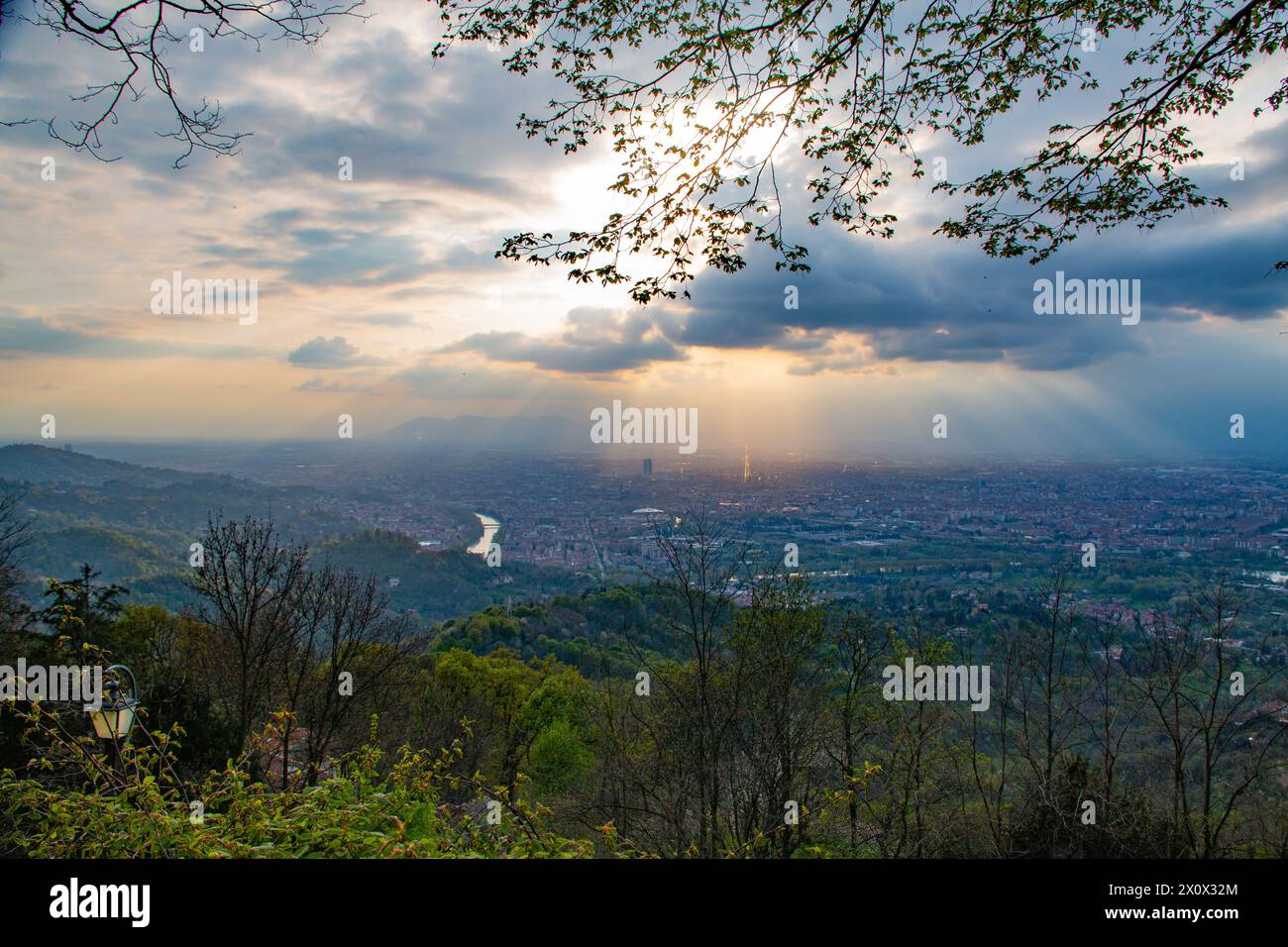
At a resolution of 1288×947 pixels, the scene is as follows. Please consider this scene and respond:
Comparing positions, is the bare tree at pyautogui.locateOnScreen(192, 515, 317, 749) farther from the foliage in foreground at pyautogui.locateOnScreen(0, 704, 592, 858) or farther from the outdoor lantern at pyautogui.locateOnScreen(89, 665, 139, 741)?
the foliage in foreground at pyautogui.locateOnScreen(0, 704, 592, 858)

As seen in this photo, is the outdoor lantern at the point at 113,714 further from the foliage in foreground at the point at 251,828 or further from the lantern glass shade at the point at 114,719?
the foliage in foreground at the point at 251,828

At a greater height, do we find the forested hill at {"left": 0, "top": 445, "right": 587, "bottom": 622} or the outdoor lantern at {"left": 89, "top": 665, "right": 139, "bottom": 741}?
the outdoor lantern at {"left": 89, "top": 665, "right": 139, "bottom": 741}

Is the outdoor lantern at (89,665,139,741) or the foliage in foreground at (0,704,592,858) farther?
the outdoor lantern at (89,665,139,741)

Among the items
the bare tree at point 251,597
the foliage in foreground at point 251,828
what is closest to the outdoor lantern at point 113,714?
the foliage in foreground at point 251,828

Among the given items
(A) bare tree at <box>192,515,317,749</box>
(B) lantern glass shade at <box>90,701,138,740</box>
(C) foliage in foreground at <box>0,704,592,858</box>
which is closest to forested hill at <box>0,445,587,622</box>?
(A) bare tree at <box>192,515,317,749</box>
